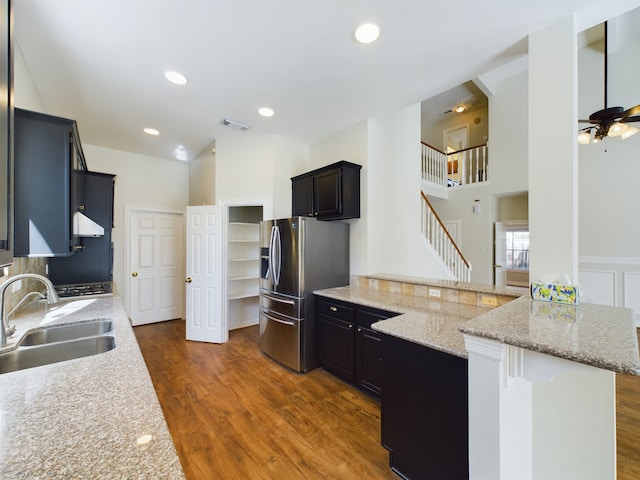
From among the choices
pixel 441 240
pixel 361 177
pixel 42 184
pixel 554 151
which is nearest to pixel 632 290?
pixel 441 240

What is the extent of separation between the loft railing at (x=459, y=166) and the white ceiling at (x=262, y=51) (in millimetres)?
3497

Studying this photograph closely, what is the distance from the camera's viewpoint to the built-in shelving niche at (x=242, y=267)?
440 centimetres

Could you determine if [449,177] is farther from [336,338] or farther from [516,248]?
[336,338]

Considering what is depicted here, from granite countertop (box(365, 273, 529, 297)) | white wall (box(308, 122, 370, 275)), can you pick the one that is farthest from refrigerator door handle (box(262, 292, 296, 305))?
granite countertop (box(365, 273, 529, 297))

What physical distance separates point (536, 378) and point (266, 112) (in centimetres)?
330

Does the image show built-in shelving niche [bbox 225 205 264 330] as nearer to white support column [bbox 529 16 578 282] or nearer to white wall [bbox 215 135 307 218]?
white wall [bbox 215 135 307 218]

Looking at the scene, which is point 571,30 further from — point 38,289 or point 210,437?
point 38,289

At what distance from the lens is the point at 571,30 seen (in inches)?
70.2

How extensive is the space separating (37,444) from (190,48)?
8.16 feet

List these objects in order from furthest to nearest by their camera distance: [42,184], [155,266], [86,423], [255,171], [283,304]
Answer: [155,266]
[255,171]
[283,304]
[42,184]
[86,423]

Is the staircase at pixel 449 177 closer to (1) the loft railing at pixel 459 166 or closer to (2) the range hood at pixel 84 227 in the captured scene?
(1) the loft railing at pixel 459 166

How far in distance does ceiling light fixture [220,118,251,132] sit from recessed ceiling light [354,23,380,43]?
1.95 metres

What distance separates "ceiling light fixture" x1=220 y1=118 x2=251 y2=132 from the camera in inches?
132

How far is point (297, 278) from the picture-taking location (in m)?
3.00
